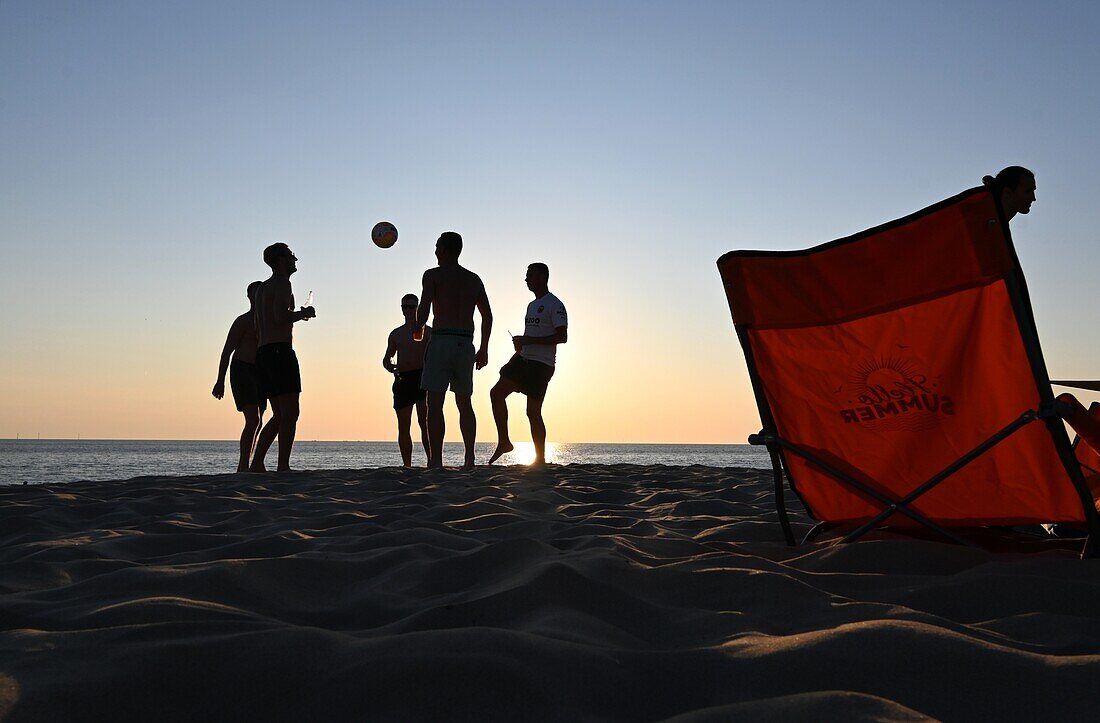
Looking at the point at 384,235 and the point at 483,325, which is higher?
the point at 384,235

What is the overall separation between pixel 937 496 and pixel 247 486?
3891mm

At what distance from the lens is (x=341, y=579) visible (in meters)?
2.12

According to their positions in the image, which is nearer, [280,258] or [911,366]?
[911,366]

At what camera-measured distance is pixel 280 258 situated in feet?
20.9

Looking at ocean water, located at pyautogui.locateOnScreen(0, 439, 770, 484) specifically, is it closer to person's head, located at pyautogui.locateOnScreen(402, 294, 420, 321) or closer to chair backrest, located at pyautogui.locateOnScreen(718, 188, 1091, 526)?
person's head, located at pyautogui.locateOnScreen(402, 294, 420, 321)

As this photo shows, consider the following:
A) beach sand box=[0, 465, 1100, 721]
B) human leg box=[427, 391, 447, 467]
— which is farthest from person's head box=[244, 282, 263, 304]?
beach sand box=[0, 465, 1100, 721]

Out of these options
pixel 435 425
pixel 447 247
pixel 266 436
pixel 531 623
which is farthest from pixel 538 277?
pixel 531 623

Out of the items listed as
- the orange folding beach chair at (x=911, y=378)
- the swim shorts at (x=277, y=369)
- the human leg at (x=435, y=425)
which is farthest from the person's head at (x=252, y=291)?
the orange folding beach chair at (x=911, y=378)

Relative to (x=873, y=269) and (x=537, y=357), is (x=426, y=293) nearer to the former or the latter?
(x=537, y=357)

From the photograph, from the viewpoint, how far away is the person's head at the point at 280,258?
20.8 feet

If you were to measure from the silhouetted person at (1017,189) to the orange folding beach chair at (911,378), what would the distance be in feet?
0.81

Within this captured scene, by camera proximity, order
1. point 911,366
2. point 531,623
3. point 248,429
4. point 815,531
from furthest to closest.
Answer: point 248,429
point 815,531
point 911,366
point 531,623

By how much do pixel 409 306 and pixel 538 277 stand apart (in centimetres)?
163

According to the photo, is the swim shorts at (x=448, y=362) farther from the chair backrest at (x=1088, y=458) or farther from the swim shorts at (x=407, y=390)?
the chair backrest at (x=1088, y=458)
